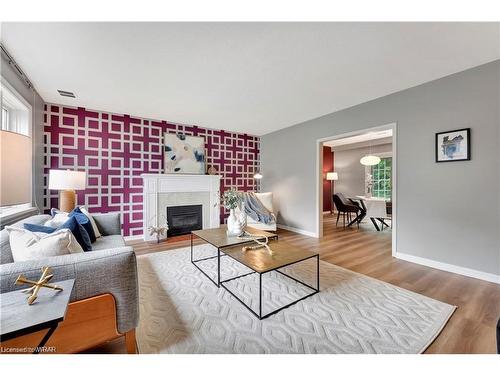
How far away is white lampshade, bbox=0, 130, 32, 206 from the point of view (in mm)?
964

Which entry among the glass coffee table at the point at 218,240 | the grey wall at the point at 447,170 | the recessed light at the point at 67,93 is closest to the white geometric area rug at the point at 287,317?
the glass coffee table at the point at 218,240

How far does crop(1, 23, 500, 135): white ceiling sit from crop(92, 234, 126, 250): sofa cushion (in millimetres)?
1913

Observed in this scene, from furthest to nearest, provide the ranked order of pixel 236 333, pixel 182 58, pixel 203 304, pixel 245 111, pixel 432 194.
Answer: pixel 245 111 → pixel 432 194 → pixel 182 58 → pixel 203 304 → pixel 236 333

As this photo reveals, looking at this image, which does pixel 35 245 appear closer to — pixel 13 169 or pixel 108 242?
pixel 13 169

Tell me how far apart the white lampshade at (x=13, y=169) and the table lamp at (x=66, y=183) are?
1.98 m

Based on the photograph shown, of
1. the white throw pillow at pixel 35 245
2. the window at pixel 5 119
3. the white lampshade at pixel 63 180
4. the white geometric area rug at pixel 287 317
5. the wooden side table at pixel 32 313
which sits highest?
the window at pixel 5 119

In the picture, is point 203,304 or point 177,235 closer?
point 203,304

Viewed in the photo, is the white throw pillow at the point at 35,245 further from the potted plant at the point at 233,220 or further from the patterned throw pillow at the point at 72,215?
the potted plant at the point at 233,220

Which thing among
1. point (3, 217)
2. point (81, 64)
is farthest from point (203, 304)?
point (81, 64)

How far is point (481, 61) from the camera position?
222 centimetres

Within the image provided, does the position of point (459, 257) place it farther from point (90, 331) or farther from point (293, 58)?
point (90, 331)

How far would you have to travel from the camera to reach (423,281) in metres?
2.26

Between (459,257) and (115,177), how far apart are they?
17.3 feet

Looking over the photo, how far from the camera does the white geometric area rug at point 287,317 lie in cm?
135
